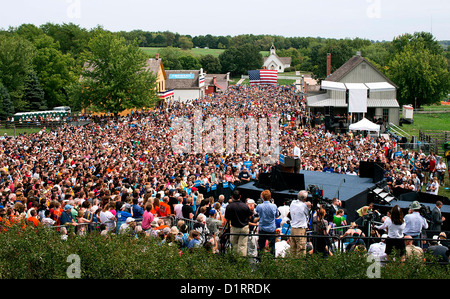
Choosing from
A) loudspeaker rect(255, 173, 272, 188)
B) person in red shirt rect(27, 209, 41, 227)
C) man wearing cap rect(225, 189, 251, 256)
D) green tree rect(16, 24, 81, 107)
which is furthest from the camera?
green tree rect(16, 24, 81, 107)

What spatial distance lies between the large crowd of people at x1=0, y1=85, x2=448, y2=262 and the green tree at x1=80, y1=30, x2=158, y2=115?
856 centimetres

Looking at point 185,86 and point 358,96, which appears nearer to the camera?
point 358,96

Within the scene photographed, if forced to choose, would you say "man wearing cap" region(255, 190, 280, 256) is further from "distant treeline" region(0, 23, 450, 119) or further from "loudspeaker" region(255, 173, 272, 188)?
"distant treeline" region(0, 23, 450, 119)

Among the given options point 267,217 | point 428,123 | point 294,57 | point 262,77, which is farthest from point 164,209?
point 294,57

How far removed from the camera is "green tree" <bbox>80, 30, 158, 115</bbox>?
48.5 m

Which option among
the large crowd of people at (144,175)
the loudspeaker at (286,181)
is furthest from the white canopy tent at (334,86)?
the loudspeaker at (286,181)

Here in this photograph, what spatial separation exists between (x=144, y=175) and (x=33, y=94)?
48446 millimetres

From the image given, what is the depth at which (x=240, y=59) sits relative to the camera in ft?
474

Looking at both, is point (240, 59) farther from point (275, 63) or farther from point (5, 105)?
point (5, 105)

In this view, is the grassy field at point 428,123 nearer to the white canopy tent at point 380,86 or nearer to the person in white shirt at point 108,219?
the white canopy tent at point 380,86

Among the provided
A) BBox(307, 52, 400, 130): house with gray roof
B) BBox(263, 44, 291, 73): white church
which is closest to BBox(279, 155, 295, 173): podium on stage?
BBox(307, 52, 400, 130): house with gray roof

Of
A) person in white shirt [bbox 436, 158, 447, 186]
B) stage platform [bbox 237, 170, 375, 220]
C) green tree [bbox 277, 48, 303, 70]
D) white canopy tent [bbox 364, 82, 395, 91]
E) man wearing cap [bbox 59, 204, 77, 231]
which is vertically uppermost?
green tree [bbox 277, 48, 303, 70]

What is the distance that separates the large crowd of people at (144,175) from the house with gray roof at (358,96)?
22.2 ft
